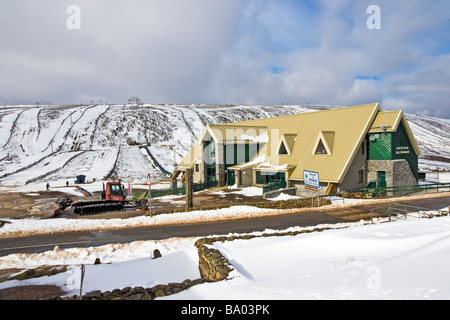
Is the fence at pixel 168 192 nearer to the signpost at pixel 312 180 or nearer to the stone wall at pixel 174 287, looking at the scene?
the signpost at pixel 312 180

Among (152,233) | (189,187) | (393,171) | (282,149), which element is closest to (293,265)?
(152,233)

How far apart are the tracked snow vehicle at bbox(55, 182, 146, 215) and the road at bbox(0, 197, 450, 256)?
7.93m

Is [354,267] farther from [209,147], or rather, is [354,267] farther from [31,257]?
[209,147]

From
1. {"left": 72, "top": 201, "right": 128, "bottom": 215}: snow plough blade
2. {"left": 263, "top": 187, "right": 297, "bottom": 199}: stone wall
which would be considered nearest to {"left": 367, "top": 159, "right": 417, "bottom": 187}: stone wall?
{"left": 263, "top": 187, "right": 297, "bottom": 199}: stone wall

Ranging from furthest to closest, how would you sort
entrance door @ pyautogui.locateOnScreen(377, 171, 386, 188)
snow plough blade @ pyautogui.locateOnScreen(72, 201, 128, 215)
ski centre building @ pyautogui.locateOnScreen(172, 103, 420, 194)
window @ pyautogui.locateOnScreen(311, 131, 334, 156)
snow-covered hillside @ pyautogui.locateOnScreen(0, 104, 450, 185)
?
snow-covered hillside @ pyautogui.locateOnScreen(0, 104, 450, 185) < window @ pyautogui.locateOnScreen(311, 131, 334, 156) < entrance door @ pyautogui.locateOnScreen(377, 171, 386, 188) < ski centre building @ pyautogui.locateOnScreen(172, 103, 420, 194) < snow plough blade @ pyautogui.locateOnScreen(72, 201, 128, 215)

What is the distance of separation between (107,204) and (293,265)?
67.5ft

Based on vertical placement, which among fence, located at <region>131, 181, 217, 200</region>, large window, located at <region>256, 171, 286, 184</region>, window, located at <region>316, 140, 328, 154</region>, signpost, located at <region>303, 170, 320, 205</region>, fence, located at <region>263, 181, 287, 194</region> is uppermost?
window, located at <region>316, 140, 328, 154</region>

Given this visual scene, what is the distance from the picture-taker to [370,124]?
94.5ft

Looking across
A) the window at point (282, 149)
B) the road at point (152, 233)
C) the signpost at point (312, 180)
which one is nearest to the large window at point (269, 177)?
the window at point (282, 149)

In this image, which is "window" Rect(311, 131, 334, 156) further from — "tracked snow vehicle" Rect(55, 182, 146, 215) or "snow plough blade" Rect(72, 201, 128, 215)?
"snow plough blade" Rect(72, 201, 128, 215)

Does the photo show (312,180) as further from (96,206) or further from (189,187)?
(96,206)

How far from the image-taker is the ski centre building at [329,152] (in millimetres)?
27547

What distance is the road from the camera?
14258mm
